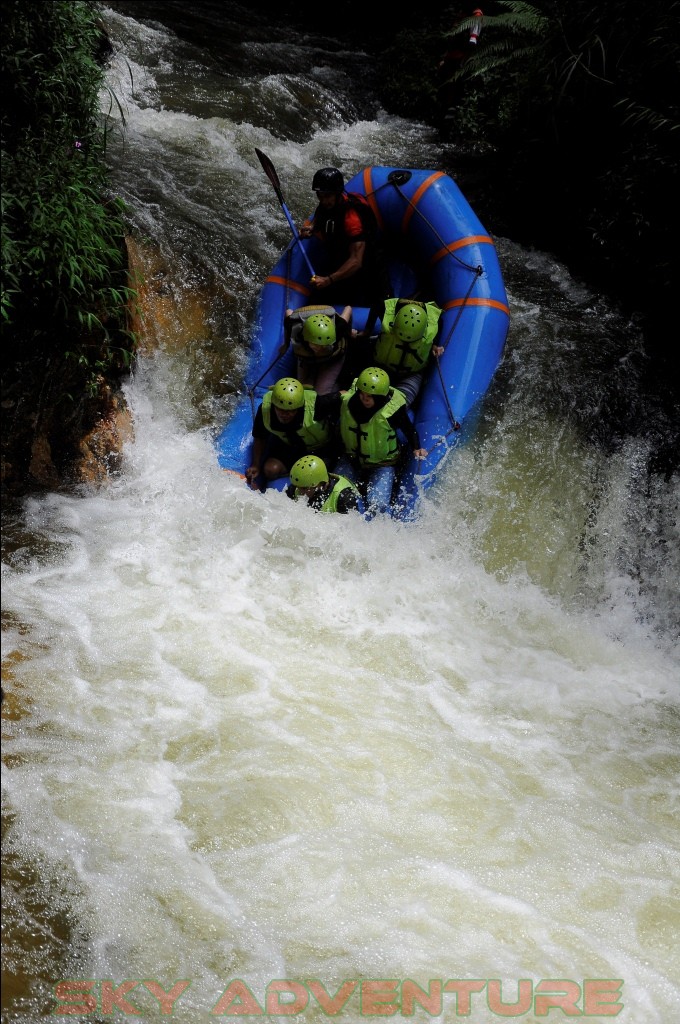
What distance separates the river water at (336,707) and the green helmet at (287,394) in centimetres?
52

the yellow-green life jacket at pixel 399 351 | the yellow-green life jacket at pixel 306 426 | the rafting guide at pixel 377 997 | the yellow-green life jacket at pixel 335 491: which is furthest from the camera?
the yellow-green life jacket at pixel 399 351

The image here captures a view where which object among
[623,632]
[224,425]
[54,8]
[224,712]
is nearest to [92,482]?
[224,425]

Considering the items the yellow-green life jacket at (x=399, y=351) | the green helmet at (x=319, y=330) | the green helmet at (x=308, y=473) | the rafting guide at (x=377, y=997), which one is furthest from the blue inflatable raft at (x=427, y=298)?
the rafting guide at (x=377, y=997)

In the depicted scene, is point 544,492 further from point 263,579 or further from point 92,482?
point 92,482

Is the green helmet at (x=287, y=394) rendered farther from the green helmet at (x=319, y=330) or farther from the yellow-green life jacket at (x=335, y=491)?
the yellow-green life jacket at (x=335, y=491)

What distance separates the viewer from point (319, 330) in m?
4.93

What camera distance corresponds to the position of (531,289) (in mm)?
6484

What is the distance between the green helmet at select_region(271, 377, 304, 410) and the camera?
185 inches

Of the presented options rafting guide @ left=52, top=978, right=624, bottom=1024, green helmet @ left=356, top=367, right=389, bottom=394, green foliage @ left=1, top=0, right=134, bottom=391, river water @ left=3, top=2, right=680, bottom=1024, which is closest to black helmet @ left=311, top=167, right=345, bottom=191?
river water @ left=3, top=2, right=680, bottom=1024

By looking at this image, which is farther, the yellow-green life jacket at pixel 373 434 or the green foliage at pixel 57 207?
the yellow-green life jacket at pixel 373 434

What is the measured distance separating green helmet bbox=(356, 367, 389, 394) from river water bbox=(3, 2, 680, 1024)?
614 mm

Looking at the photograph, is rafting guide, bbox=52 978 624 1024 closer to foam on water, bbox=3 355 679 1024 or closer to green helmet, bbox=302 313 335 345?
foam on water, bbox=3 355 679 1024

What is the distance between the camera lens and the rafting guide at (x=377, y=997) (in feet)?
7.53

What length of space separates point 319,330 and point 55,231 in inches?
60.6
